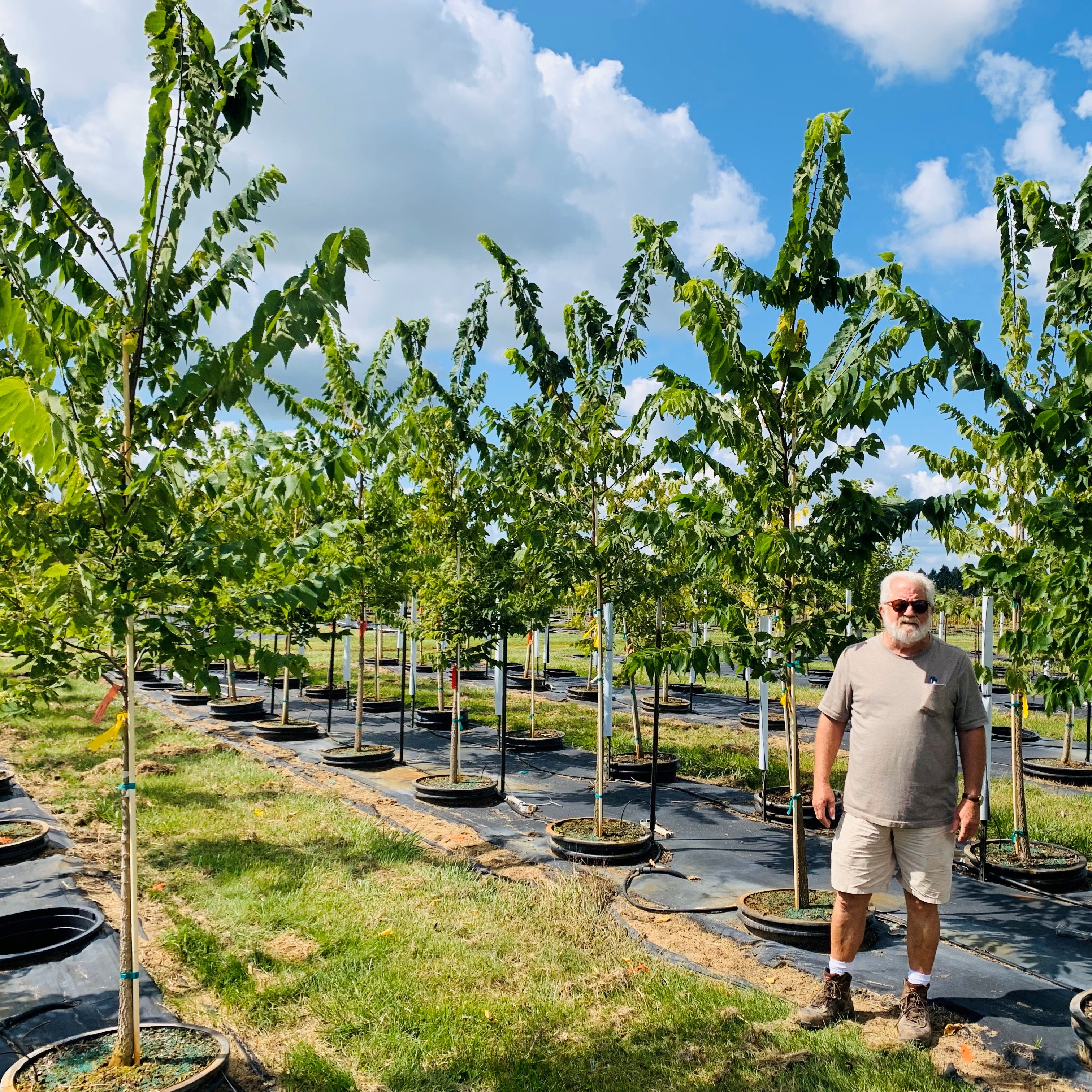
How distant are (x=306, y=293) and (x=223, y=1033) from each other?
388 cm

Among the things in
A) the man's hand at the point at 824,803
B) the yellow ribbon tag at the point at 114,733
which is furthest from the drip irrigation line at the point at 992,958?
the yellow ribbon tag at the point at 114,733

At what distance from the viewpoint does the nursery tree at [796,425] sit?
19.3 feet

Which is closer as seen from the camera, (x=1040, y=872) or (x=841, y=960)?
(x=841, y=960)

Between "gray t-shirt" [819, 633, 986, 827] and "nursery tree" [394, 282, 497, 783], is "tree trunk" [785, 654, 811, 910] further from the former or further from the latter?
"nursery tree" [394, 282, 497, 783]

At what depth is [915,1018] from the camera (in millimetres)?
4738

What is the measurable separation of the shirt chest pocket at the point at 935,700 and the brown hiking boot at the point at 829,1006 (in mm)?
1570

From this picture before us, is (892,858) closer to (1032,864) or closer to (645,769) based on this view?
(1032,864)

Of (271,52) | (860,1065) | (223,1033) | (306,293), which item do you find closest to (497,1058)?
(223,1033)

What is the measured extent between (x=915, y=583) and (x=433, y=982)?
146 inches

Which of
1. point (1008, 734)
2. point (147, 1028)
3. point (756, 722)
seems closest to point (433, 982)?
point (147, 1028)

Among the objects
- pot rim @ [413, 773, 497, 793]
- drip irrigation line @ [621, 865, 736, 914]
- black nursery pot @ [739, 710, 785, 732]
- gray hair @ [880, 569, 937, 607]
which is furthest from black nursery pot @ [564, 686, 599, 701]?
gray hair @ [880, 569, 937, 607]

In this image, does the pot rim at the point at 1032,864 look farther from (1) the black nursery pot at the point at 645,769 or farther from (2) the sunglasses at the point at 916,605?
(2) the sunglasses at the point at 916,605

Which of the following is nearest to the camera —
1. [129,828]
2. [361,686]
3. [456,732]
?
[129,828]

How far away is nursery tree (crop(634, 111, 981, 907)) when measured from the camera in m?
5.87
